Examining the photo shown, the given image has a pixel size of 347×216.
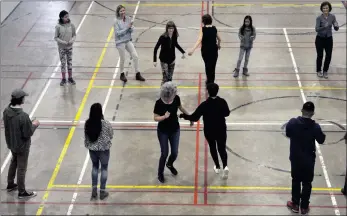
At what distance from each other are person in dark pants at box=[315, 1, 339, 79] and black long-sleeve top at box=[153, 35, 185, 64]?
10.7 feet

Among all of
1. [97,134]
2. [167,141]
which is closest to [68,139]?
[167,141]

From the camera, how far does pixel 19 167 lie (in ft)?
26.6

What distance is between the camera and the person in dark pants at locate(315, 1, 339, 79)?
11914 mm

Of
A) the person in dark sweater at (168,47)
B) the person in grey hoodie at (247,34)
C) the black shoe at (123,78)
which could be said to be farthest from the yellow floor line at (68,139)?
the person in grey hoodie at (247,34)

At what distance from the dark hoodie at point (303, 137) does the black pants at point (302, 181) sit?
0.27ft

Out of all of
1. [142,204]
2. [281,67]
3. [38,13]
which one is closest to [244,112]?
[281,67]

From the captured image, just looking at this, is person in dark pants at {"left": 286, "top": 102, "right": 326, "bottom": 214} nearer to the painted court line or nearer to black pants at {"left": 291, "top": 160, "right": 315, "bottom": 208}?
black pants at {"left": 291, "top": 160, "right": 315, "bottom": 208}

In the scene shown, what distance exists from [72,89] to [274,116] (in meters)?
4.55

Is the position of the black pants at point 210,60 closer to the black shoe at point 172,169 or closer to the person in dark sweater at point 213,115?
the black shoe at point 172,169

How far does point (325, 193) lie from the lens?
28.1ft

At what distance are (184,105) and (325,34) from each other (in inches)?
140

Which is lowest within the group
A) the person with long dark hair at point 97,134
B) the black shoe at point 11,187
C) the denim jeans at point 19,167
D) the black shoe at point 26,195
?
the black shoe at point 26,195

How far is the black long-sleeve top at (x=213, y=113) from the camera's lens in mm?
7883

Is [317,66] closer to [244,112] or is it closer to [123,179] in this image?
[244,112]
